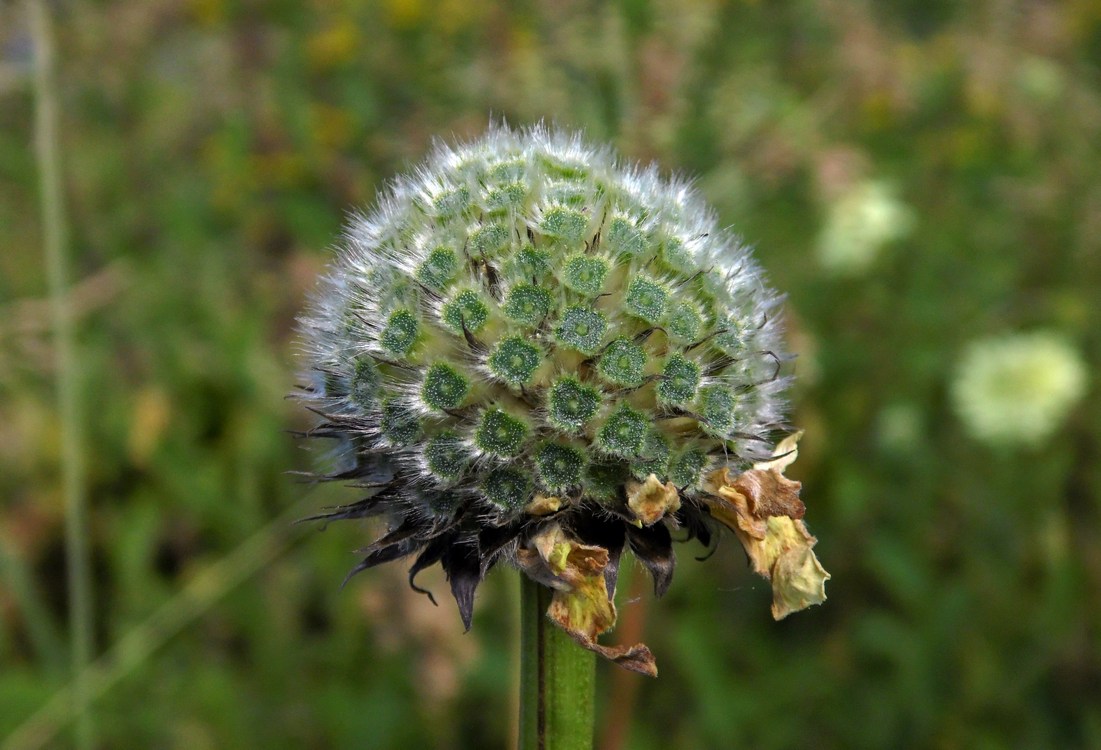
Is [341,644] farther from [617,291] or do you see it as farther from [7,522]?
[617,291]

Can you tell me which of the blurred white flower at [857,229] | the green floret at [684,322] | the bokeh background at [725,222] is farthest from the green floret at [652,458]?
the blurred white flower at [857,229]

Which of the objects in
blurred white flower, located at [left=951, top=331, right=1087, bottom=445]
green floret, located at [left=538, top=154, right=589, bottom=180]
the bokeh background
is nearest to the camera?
green floret, located at [left=538, top=154, right=589, bottom=180]

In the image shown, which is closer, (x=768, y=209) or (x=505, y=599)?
(x=505, y=599)

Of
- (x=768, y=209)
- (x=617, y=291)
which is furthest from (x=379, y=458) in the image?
(x=768, y=209)

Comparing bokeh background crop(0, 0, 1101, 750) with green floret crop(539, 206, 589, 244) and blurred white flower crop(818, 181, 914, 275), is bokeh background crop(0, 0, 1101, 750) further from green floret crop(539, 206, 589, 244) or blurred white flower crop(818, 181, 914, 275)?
green floret crop(539, 206, 589, 244)

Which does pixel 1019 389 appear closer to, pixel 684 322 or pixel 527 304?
pixel 684 322

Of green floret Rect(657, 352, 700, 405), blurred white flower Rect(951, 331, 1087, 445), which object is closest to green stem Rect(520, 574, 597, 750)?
green floret Rect(657, 352, 700, 405)
